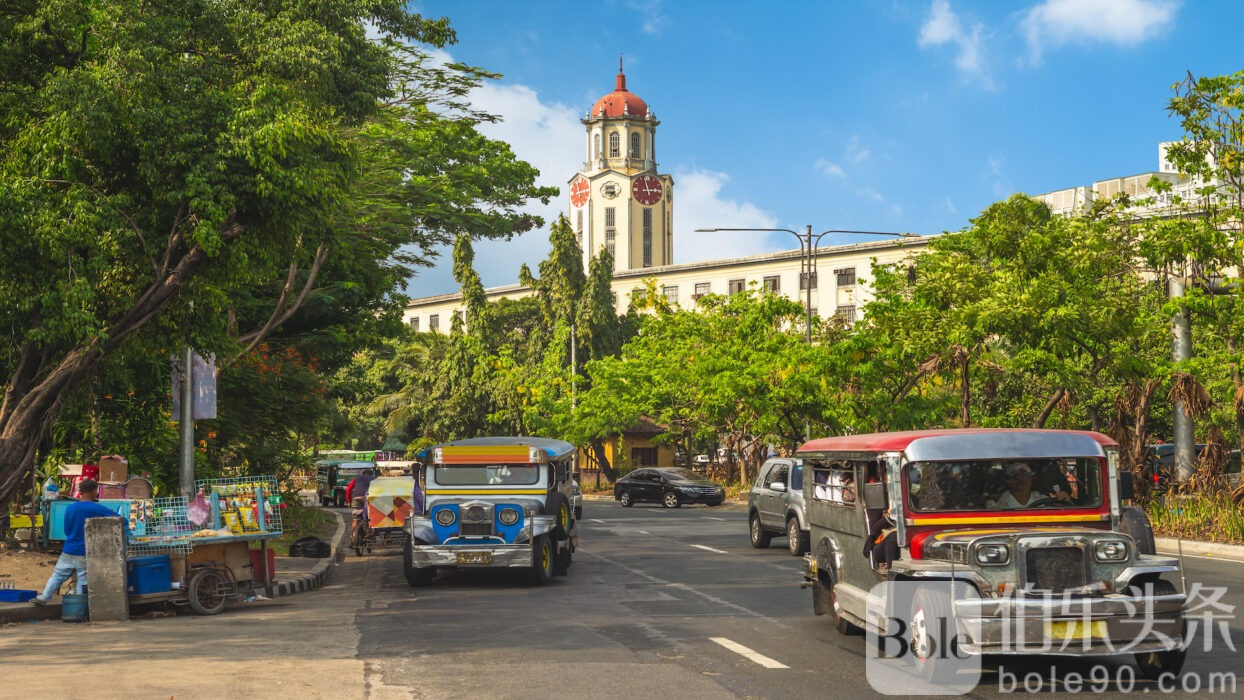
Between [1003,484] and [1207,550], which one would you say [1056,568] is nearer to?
[1003,484]

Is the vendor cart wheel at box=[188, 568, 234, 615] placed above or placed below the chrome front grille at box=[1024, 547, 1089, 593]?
below

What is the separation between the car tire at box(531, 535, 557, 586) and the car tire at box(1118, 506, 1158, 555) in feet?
29.0

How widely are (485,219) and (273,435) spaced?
8004 mm

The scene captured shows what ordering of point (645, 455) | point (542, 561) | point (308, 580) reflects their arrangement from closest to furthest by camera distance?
point (542, 561) → point (308, 580) → point (645, 455)

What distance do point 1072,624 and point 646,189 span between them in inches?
5507

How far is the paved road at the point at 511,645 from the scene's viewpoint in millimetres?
10070

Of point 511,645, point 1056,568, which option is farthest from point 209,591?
point 1056,568

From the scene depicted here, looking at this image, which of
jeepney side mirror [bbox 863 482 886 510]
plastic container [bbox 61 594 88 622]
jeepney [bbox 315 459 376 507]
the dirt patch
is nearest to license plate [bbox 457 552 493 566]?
plastic container [bbox 61 594 88 622]

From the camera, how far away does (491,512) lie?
18.7 metres

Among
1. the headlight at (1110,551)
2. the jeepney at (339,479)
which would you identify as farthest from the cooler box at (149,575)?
the jeepney at (339,479)

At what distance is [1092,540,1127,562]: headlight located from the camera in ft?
31.8

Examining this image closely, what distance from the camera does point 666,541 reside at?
2756cm

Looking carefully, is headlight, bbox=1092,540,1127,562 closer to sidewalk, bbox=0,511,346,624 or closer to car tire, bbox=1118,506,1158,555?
car tire, bbox=1118,506,1158,555

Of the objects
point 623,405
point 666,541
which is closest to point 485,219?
point 666,541
